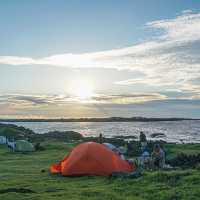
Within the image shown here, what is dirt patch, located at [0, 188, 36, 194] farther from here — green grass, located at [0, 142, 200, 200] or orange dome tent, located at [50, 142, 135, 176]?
orange dome tent, located at [50, 142, 135, 176]

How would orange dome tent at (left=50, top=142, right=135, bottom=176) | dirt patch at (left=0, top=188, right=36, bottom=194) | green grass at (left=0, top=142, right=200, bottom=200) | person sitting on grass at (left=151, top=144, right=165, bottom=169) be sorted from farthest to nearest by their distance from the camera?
person sitting on grass at (left=151, top=144, right=165, bottom=169) → orange dome tent at (left=50, top=142, right=135, bottom=176) → dirt patch at (left=0, top=188, right=36, bottom=194) → green grass at (left=0, top=142, right=200, bottom=200)

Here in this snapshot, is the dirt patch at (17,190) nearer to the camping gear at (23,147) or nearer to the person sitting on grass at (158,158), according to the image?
the person sitting on grass at (158,158)

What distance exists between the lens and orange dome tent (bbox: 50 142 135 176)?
22891 millimetres

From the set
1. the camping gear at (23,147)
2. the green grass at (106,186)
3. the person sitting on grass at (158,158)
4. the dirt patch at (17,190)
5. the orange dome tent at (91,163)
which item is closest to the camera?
the green grass at (106,186)

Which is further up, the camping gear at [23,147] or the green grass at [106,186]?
the camping gear at [23,147]

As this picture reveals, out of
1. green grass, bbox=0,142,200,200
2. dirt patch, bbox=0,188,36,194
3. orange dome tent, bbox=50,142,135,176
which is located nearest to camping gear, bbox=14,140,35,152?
green grass, bbox=0,142,200,200

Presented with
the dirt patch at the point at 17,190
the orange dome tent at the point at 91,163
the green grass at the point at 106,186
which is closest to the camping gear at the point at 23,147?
the green grass at the point at 106,186

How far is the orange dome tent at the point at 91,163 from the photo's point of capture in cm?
2289

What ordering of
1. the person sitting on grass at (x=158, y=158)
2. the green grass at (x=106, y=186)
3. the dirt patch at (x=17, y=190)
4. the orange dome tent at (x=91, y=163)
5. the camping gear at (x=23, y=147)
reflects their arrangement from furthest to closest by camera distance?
the camping gear at (x=23, y=147) < the person sitting on grass at (x=158, y=158) < the orange dome tent at (x=91, y=163) < the dirt patch at (x=17, y=190) < the green grass at (x=106, y=186)

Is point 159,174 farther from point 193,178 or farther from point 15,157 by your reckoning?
point 15,157

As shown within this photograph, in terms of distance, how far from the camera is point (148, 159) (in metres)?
26.4

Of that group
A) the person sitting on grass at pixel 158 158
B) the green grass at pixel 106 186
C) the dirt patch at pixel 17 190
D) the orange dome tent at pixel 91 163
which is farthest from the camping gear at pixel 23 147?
the dirt patch at pixel 17 190

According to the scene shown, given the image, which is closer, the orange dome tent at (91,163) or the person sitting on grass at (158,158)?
the orange dome tent at (91,163)

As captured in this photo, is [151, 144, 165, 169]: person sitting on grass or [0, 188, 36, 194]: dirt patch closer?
[0, 188, 36, 194]: dirt patch
